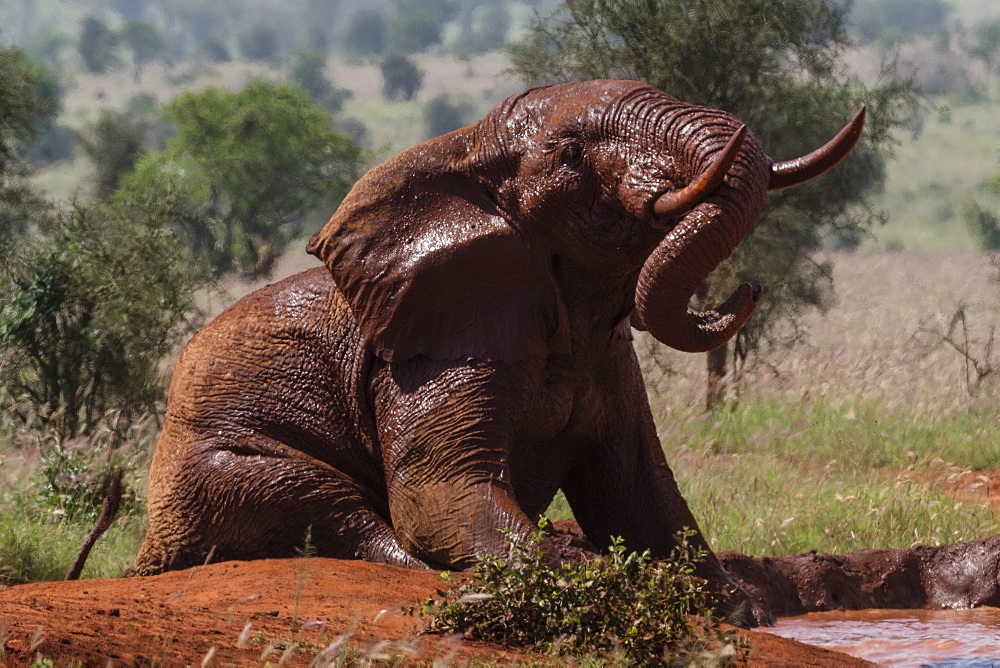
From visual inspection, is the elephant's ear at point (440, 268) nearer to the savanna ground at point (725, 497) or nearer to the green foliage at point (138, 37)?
the savanna ground at point (725, 497)

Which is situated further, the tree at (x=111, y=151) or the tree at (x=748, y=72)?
the tree at (x=111, y=151)

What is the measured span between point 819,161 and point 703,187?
0.55 metres

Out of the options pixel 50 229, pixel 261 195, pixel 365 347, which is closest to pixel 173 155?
pixel 261 195

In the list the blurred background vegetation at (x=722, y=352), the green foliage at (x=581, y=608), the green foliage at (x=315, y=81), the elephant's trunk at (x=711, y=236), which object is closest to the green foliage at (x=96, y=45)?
the green foliage at (x=315, y=81)

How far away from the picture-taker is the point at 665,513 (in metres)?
6.58

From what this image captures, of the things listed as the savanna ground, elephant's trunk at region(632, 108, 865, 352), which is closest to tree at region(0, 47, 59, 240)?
the savanna ground

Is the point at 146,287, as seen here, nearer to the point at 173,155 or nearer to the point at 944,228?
the point at 173,155

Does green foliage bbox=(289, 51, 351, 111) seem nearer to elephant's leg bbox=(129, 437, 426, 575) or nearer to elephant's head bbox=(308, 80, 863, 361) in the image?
elephant's leg bbox=(129, 437, 426, 575)

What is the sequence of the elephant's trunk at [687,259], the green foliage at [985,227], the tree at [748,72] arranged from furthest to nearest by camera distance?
the green foliage at [985,227] < the tree at [748,72] < the elephant's trunk at [687,259]

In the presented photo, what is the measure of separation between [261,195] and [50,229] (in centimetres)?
2956

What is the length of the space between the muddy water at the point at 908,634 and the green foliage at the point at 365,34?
Result: 146802 mm

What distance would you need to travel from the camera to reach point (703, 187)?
5.21 meters

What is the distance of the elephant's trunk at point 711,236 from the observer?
5.27 m

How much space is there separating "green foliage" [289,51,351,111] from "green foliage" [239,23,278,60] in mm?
36934
